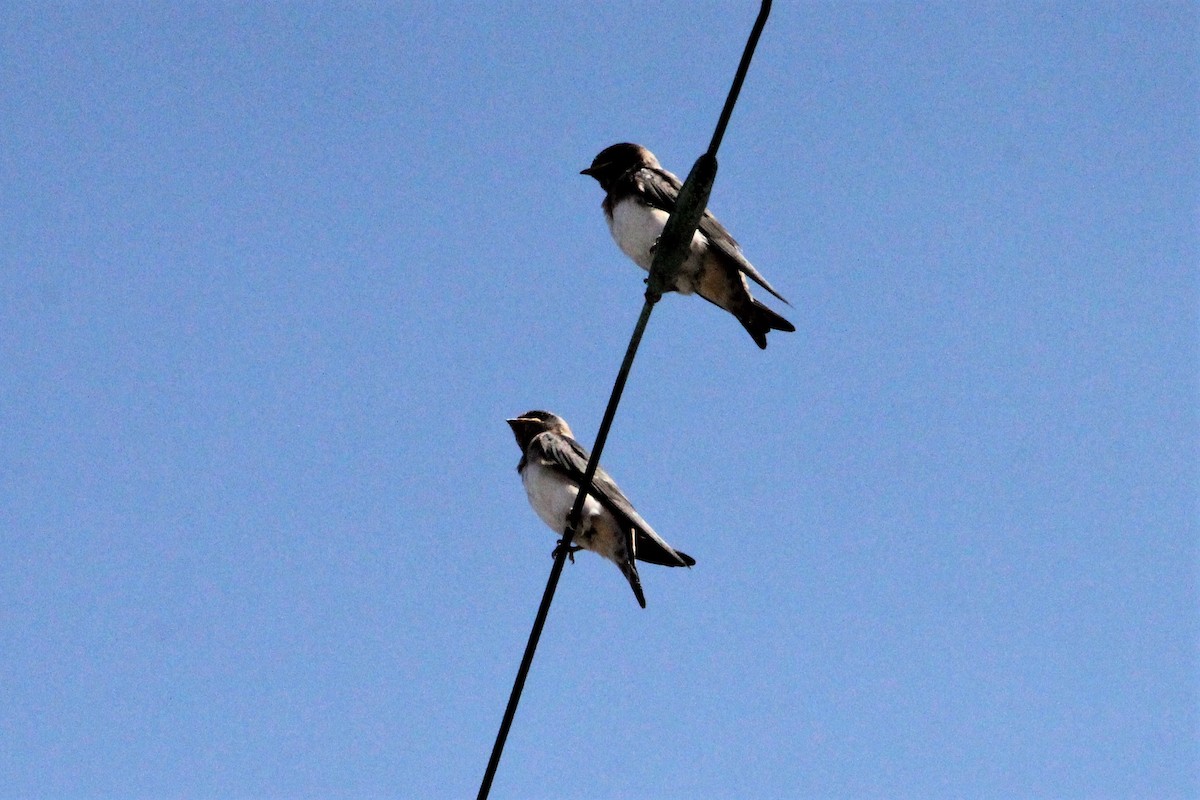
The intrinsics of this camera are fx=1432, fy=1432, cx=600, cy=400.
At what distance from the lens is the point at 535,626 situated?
4.69 metres

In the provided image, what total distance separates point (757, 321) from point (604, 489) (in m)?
1.42

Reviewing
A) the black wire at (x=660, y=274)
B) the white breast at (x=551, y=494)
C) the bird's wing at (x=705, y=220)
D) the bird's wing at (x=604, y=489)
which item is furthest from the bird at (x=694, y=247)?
the black wire at (x=660, y=274)

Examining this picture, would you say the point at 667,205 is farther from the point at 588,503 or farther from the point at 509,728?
the point at 509,728

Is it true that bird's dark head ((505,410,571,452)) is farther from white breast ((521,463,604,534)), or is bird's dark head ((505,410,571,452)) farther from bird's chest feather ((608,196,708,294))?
bird's chest feather ((608,196,708,294))

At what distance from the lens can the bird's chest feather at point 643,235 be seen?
26.8ft

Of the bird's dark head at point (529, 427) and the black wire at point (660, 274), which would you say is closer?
the black wire at point (660, 274)

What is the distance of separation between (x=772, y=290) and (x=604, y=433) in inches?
128

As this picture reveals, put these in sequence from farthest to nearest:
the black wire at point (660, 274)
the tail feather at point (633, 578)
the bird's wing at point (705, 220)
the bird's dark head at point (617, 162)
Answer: the bird's dark head at point (617, 162) → the bird's wing at point (705, 220) → the tail feather at point (633, 578) → the black wire at point (660, 274)

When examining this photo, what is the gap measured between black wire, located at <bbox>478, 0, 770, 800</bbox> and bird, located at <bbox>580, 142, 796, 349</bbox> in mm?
2599

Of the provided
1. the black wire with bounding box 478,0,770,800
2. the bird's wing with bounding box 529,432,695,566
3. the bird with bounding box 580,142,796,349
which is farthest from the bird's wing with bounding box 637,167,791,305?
the black wire with bounding box 478,0,770,800

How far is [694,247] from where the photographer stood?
8.12 m

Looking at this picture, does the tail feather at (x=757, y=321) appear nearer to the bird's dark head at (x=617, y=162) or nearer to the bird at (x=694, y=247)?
the bird at (x=694, y=247)

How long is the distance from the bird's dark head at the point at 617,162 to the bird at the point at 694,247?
2.7 inches

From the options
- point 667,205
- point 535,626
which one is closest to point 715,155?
point 535,626
